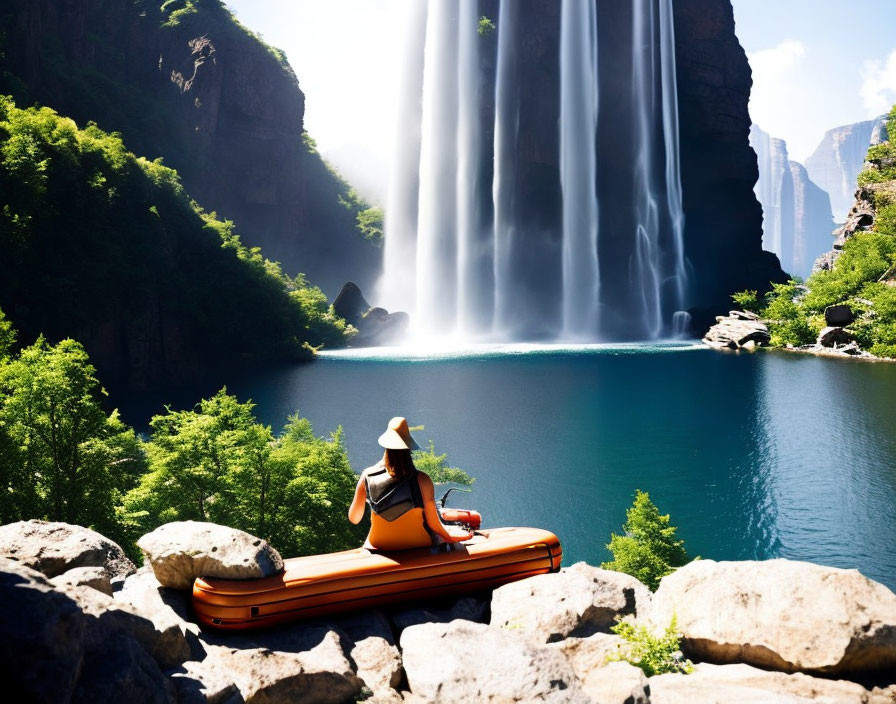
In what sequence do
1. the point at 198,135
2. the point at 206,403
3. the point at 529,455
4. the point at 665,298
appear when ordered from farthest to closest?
the point at 665,298 → the point at 198,135 → the point at 529,455 → the point at 206,403

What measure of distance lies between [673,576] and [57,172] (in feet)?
112

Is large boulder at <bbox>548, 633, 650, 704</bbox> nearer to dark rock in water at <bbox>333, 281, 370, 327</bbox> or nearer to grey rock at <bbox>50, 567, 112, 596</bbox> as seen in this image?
grey rock at <bbox>50, 567, 112, 596</bbox>

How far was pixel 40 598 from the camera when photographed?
2.87 m

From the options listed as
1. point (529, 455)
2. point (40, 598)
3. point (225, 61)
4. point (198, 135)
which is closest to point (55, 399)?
point (40, 598)

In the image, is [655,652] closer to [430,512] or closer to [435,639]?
[435,639]

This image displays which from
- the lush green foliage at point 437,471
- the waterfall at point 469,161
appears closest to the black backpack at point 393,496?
the lush green foliage at point 437,471

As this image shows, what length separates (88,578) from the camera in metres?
4.20

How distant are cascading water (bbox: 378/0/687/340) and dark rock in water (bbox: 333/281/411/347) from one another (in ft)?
14.5

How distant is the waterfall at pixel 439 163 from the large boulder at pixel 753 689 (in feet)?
187

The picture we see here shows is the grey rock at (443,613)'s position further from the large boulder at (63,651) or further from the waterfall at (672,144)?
the waterfall at (672,144)

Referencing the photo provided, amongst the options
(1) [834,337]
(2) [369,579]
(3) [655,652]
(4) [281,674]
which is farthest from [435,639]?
(1) [834,337]

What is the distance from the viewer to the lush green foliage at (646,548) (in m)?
10.4

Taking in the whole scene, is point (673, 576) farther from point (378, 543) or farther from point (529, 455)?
point (529, 455)

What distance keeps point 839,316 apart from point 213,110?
56.9 m
